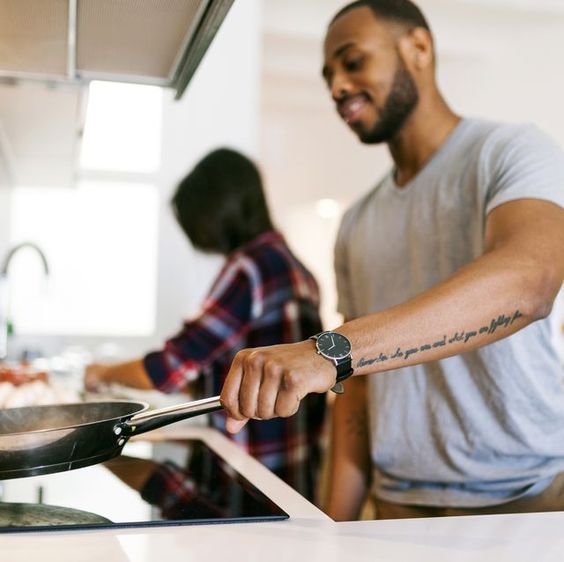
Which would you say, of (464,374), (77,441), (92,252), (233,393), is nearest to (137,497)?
(77,441)

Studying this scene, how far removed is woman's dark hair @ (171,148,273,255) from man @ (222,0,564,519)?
16.4 inches

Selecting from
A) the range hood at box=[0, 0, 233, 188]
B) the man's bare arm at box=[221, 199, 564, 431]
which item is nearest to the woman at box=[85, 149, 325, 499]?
the range hood at box=[0, 0, 233, 188]

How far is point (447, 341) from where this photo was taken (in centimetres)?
85

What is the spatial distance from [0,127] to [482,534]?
61.4 inches

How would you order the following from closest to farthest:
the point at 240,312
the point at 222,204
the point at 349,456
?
the point at 349,456 < the point at 240,312 < the point at 222,204

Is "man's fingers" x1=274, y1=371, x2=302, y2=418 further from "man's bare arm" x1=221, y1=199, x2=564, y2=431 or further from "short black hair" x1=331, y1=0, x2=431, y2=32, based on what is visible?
"short black hair" x1=331, y1=0, x2=431, y2=32

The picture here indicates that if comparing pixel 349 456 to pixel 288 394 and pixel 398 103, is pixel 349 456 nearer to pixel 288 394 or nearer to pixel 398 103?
pixel 398 103

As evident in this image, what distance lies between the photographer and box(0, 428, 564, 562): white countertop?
659 millimetres

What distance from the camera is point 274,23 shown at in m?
4.44

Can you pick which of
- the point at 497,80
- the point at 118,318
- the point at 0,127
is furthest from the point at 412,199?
the point at 497,80

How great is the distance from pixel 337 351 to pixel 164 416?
0.63 feet

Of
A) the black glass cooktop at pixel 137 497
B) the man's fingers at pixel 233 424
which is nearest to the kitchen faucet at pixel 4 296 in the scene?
the black glass cooktop at pixel 137 497

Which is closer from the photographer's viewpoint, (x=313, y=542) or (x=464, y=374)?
(x=313, y=542)

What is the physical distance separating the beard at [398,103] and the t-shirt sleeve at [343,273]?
25 cm
